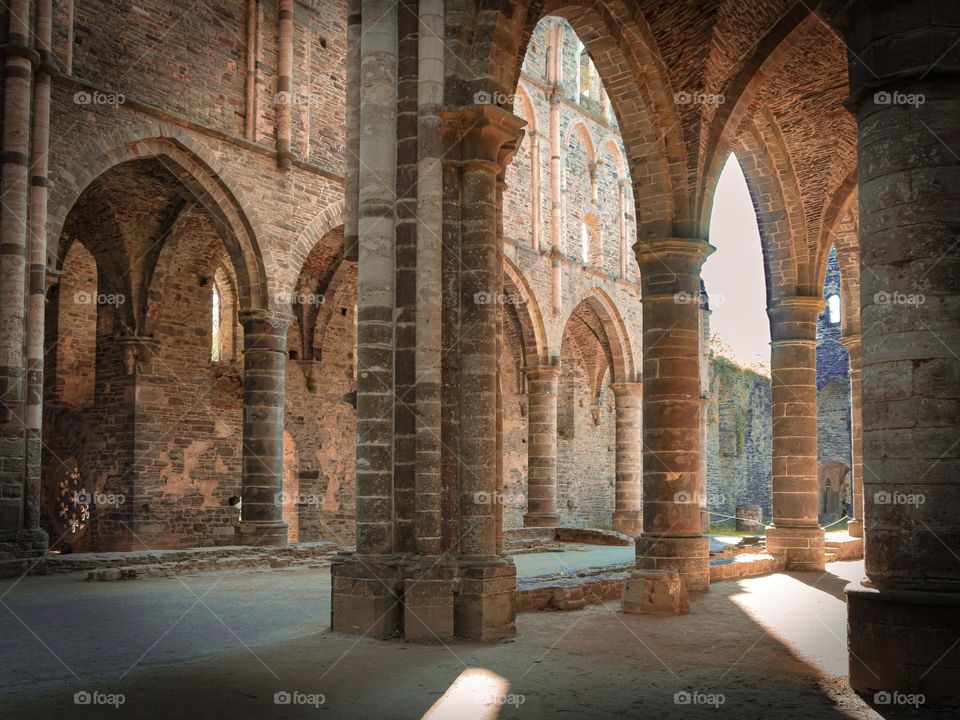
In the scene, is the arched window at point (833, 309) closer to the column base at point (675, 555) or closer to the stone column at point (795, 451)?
the stone column at point (795, 451)

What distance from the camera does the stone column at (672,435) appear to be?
992cm

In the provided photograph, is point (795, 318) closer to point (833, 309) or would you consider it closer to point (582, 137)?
point (582, 137)

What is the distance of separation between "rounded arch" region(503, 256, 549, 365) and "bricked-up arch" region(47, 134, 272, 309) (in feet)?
23.5

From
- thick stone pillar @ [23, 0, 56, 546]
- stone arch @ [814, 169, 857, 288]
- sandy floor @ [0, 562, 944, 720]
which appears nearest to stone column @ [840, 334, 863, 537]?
Answer: stone arch @ [814, 169, 857, 288]

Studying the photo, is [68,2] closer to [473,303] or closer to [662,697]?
[473,303]

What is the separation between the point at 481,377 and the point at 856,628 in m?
3.14

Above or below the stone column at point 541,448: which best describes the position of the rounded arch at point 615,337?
above

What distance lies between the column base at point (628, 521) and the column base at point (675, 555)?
1260 centimetres

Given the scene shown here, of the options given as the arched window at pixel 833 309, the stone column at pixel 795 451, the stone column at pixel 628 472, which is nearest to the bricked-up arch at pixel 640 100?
the stone column at pixel 795 451

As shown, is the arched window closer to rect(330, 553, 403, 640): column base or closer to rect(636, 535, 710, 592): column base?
rect(636, 535, 710, 592): column base

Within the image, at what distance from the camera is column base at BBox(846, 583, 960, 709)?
16.4ft

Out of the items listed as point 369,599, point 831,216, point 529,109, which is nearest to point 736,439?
point 529,109

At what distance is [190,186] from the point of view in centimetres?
1468

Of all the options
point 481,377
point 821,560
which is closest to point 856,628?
point 481,377
